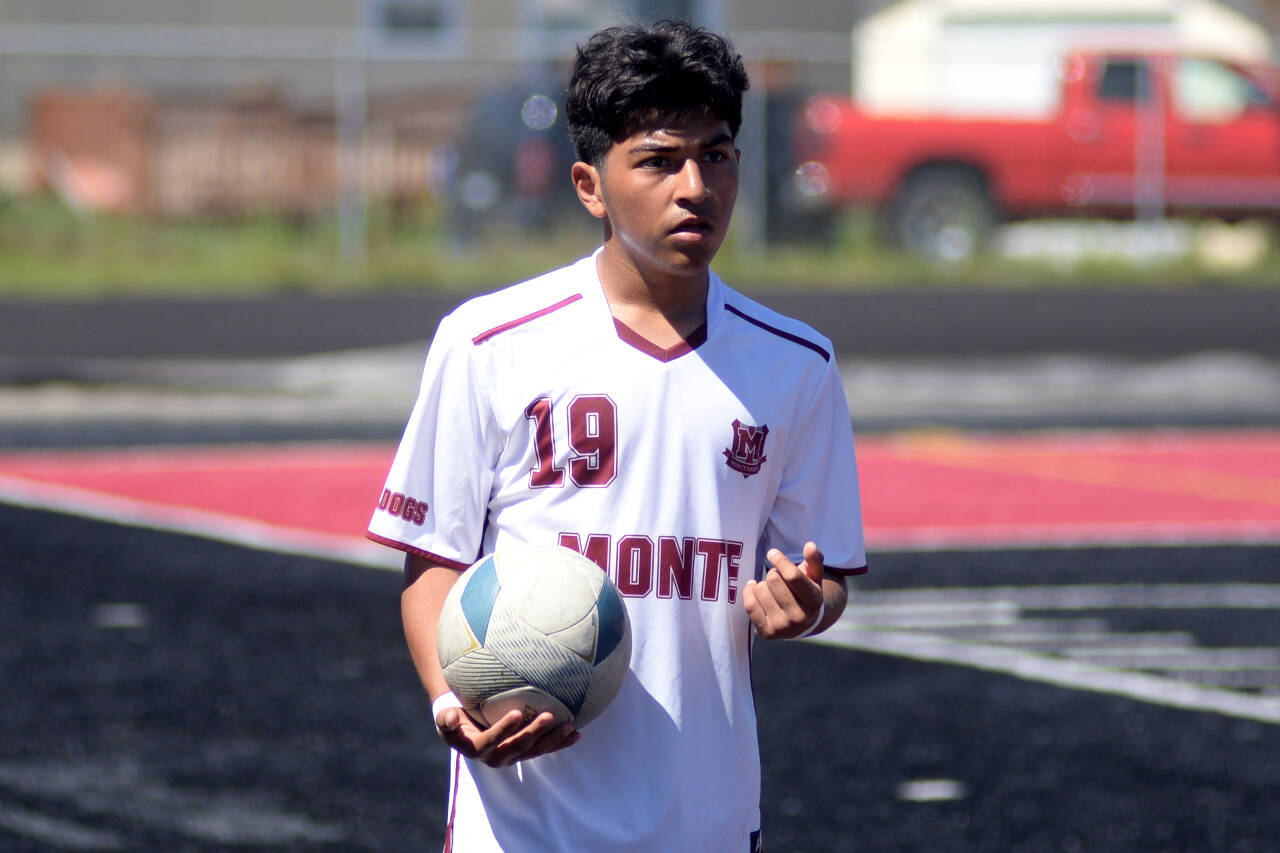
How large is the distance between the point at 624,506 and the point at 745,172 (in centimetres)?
1563

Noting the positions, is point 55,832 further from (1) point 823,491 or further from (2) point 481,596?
(1) point 823,491

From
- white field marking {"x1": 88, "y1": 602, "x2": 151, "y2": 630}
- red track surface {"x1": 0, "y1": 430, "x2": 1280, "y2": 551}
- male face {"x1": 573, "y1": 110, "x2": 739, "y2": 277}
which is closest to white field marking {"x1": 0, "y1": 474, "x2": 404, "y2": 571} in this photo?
red track surface {"x1": 0, "y1": 430, "x2": 1280, "y2": 551}

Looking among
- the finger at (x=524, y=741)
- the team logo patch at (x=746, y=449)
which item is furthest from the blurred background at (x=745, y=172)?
the finger at (x=524, y=741)

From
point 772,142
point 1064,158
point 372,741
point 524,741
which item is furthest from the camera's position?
point 1064,158

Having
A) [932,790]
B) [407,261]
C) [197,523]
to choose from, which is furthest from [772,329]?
[407,261]

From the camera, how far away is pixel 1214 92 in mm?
19719

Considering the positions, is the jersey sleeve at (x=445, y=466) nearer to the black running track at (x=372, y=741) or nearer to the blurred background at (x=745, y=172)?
the black running track at (x=372, y=741)

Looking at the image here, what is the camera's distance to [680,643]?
2.90m

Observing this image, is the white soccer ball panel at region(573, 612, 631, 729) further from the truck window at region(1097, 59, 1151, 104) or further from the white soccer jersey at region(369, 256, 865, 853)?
the truck window at region(1097, 59, 1151, 104)

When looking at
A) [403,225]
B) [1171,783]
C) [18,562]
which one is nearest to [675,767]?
[1171,783]

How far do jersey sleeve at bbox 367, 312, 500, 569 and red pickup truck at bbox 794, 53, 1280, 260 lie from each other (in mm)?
16158

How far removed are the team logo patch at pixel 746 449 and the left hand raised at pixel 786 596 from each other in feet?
0.58

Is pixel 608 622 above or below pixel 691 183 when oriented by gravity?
below

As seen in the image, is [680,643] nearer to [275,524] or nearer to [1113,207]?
[275,524]
